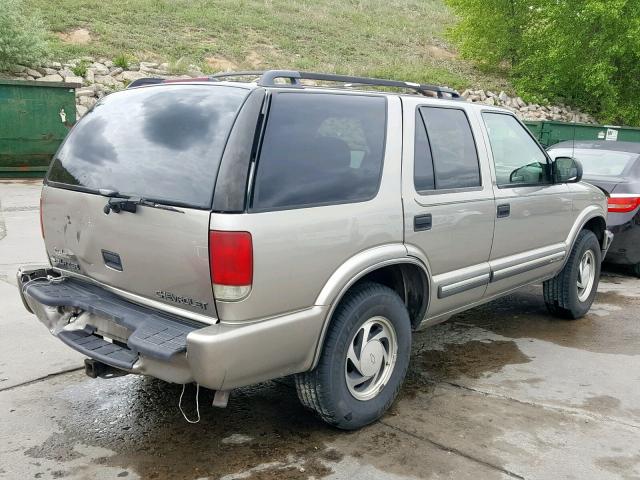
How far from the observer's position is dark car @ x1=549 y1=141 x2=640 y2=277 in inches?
280

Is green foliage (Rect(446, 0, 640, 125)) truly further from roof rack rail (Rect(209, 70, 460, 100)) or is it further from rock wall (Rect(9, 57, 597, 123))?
roof rack rail (Rect(209, 70, 460, 100))

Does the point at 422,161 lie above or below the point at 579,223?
above

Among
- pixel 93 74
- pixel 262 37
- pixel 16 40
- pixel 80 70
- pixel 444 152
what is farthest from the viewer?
pixel 262 37

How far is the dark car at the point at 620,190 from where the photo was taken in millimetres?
7117

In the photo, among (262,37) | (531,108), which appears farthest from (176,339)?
(262,37)

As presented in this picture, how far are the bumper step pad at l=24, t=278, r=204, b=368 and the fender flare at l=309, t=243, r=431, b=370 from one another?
635mm

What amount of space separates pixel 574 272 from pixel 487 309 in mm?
950

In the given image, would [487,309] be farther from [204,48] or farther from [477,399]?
[204,48]

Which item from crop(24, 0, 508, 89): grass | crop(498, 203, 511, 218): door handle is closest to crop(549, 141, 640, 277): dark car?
crop(498, 203, 511, 218): door handle

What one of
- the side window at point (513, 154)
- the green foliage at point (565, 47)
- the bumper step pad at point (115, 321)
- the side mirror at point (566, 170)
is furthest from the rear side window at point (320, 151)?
the green foliage at point (565, 47)

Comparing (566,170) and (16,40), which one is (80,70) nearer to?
(16,40)

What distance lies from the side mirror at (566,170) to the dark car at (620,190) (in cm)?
227

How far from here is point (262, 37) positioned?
2772 centimetres

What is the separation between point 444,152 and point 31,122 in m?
11.9
